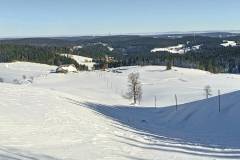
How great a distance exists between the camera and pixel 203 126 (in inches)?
1987

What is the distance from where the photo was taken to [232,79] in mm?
151250

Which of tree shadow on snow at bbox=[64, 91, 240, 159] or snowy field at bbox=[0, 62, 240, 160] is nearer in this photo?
snowy field at bbox=[0, 62, 240, 160]

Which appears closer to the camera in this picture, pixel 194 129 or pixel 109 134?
pixel 109 134

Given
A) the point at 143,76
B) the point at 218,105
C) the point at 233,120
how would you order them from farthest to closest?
the point at 143,76 < the point at 218,105 < the point at 233,120

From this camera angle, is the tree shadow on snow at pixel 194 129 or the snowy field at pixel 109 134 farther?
the tree shadow on snow at pixel 194 129

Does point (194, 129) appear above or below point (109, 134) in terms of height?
below

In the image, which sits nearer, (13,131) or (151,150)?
(151,150)

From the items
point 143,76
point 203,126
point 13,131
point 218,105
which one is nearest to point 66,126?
point 13,131

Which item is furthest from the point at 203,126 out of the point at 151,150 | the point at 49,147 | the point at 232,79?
the point at 232,79

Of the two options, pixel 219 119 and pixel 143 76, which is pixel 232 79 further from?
pixel 219 119

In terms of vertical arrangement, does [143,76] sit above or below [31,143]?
below

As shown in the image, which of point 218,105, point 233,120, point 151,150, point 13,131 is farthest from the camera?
point 218,105

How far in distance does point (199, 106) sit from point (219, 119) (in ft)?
33.3

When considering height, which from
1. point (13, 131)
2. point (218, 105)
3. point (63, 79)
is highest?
point (13, 131)
